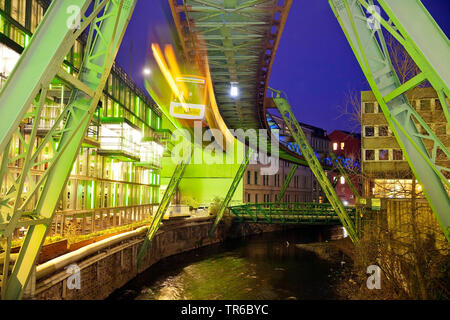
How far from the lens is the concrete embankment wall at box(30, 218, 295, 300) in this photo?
382 inches

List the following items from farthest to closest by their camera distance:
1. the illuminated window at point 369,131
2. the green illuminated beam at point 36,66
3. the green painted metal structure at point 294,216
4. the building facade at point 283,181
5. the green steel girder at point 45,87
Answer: the building facade at point 283,181, the illuminated window at point 369,131, the green painted metal structure at point 294,216, the green steel girder at point 45,87, the green illuminated beam at point 36,66

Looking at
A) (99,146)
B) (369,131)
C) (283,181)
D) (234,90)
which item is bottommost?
(283,181)

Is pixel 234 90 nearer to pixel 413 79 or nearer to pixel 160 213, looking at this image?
pixel 160 213

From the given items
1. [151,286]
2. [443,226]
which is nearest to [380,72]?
[443,226]

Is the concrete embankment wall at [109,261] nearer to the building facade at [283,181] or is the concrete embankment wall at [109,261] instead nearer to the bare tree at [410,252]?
the bare tree at [410,252]

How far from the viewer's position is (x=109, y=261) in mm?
15117

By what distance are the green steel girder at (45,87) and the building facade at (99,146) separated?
17.5 ft

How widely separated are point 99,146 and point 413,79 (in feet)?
60.7

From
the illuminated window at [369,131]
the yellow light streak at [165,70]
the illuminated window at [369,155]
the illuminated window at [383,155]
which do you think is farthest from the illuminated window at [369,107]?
the yellow light streak at [165,70]

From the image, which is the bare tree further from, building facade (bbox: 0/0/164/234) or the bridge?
building facade (bbox: 0/0/164/234)

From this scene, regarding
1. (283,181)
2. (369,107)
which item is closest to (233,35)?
(369,107)

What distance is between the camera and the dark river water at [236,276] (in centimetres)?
1669

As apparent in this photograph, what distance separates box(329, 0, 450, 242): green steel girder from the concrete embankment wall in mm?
5772
